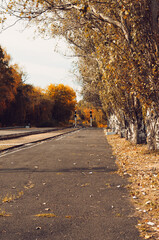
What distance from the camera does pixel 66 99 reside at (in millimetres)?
79438

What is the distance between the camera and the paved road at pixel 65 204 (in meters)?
4.20

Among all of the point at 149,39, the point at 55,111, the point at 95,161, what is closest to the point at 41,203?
the point at 95,161

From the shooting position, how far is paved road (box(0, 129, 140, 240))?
4203mm

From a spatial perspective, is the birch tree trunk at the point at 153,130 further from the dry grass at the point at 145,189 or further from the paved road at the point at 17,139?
the paved road at the point at 17,139

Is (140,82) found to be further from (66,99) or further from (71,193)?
(66,99)

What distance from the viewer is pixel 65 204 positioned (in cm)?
570

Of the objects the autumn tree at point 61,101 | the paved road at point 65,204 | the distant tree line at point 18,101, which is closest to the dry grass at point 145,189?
the paved road at point 65,204

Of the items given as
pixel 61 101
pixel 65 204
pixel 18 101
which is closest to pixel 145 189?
pixel 65 204

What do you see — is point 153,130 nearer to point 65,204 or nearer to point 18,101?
point 65,204

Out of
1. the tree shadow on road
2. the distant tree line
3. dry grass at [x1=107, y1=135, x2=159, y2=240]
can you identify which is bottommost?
dry grass at [x1=107, y1=135, x2=159, y2=240]

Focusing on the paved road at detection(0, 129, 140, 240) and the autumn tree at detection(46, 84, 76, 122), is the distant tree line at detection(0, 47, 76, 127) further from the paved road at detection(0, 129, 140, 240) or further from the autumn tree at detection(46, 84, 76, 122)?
the paved road at detection(0, 129, 140, 240)

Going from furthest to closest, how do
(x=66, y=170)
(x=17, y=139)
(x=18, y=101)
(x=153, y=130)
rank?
1. (x=18, y=101)
2. (x=17, y=139)
3. (x=153, y=130)
4. (x=66, y=170)

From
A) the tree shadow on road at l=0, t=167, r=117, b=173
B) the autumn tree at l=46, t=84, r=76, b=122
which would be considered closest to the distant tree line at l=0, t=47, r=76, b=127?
the autumn tree at l=46, t=84, r=76, b=122

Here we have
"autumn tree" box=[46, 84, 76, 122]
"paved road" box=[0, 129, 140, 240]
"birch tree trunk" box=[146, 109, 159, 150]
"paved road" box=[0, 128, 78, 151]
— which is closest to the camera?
"paved road" box=[0, 129, 140, 240]
